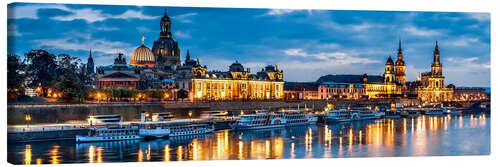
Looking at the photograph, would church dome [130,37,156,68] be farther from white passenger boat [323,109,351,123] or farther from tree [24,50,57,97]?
white passenger boat [323,109,351,123]

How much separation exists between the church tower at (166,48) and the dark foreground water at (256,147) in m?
36.5

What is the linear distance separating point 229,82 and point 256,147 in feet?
118

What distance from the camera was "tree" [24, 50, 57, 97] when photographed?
1656 inches

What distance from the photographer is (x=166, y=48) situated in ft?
232

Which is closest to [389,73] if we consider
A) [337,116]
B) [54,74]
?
[337,116]

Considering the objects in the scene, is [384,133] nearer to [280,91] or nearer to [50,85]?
[50,85]

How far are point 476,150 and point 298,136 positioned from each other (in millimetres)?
10275

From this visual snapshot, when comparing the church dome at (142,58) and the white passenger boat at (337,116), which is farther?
the church dome at (142,58)

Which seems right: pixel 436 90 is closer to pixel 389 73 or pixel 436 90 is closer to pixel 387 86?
pixel 387 86

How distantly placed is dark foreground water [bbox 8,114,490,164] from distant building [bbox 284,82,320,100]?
40993mm

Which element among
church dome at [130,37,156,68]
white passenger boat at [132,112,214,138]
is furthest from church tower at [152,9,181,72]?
white passenger boat at [132,112,214,138]

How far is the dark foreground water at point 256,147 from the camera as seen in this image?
23.7 meters

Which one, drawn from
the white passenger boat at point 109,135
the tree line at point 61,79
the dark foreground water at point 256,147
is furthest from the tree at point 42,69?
the dark foreground water at point 256,147

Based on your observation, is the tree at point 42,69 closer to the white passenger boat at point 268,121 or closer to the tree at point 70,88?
the tree at point 70,88
